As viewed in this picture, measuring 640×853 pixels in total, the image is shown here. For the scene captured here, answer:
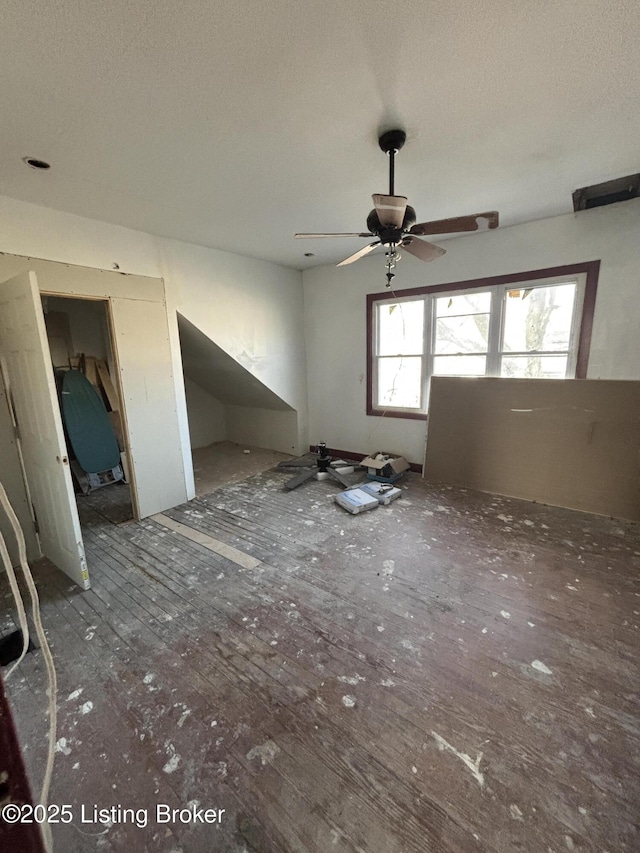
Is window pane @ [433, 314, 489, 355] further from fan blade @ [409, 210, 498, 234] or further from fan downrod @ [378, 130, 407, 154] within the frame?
fan downrod @ [378, 130, 407, 154]

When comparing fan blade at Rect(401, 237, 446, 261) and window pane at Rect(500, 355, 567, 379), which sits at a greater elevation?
fan blade at Rect(401, 237, 446, 261)

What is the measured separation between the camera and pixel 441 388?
12.9 ft

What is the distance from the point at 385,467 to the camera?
397cm

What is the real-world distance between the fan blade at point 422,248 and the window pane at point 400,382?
1.84 m

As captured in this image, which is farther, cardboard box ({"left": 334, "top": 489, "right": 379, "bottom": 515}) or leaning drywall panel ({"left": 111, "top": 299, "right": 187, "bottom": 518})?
cardboard box ({"left": 334, "top": 489, "right": 379, "bottom": 515})

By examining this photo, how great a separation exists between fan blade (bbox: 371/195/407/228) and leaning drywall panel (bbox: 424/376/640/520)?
2.21 metres

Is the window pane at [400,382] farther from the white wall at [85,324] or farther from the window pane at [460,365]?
the white wall at [85,324]

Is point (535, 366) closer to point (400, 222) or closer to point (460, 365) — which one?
point (460, 365)

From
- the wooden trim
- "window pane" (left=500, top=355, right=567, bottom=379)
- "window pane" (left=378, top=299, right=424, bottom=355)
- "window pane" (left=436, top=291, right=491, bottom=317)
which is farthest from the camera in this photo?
the wooden trim

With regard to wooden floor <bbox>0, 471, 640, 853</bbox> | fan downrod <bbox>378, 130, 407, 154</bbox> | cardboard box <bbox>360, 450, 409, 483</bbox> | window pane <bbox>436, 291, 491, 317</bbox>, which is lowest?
wooden floor <bbox>0, 471, 640, 853</bbox>

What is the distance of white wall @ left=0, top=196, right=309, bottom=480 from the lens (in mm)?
2570

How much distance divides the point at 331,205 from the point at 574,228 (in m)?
2.14

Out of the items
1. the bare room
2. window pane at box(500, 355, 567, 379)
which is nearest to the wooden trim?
the bare room

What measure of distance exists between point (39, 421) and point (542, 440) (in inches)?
159
